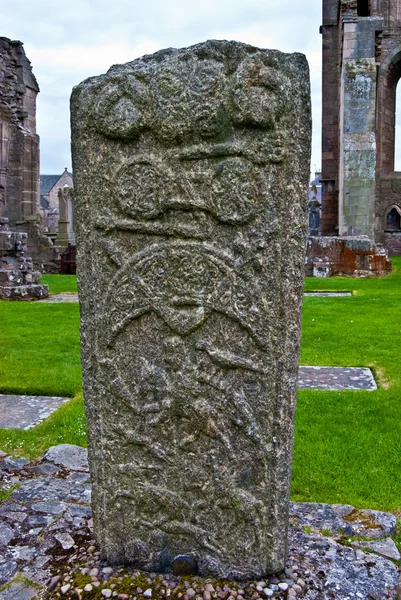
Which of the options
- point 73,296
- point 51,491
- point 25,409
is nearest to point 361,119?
point 73,296

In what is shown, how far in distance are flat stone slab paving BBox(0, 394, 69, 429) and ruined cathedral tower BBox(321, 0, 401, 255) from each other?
476 inches

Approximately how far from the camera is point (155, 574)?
2.33m

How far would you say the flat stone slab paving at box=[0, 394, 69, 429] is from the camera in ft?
14.2

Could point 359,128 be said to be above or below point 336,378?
above

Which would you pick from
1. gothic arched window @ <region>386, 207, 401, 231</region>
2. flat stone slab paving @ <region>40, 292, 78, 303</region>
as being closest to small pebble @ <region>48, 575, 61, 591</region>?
flat stone slab paving @ <region>40, 292, 78, 303</region>

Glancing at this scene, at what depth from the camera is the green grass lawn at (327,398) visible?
133 inches

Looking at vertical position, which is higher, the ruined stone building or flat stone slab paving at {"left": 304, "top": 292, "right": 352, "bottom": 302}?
the ruined stone building

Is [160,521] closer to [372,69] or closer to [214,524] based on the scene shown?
[214,524]

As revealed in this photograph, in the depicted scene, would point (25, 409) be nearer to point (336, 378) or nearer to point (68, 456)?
point (68, 456)

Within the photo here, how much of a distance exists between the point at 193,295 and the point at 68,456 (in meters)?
1.90

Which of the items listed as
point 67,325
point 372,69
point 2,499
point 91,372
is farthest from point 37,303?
point 372,69

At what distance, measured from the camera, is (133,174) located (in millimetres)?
2170

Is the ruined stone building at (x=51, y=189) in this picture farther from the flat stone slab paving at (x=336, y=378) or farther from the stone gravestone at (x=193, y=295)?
the stone gravestone at (x=193, y=295)

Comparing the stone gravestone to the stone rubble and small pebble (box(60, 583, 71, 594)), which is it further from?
small pebble (box(60, 583, 71, 594))
